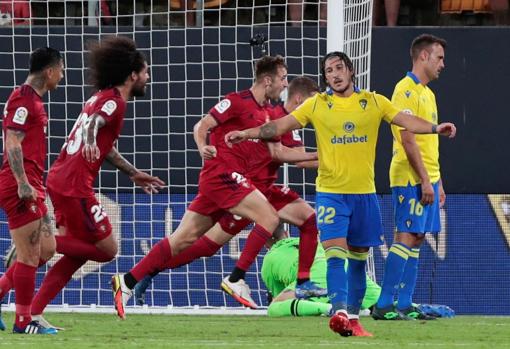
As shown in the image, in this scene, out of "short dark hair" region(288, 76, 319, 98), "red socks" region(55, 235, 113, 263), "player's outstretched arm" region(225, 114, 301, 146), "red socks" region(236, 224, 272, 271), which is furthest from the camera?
"short dark hair" region(288, 76, 319, 98)

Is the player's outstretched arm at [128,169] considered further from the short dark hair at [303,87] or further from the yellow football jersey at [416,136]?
the short dark hair at [303,87]

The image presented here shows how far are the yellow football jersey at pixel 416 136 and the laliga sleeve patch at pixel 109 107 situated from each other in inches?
83.1

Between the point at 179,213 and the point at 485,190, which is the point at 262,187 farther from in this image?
the point at 485,190

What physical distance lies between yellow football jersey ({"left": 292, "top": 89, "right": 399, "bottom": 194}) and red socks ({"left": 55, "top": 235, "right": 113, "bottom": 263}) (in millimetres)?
1597

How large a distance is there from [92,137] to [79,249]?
771mm

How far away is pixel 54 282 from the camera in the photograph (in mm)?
10102

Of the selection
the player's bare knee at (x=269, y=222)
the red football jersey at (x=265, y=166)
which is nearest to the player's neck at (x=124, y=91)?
the player's bare knee at (x=269, y=222)

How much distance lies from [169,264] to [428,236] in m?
3.21

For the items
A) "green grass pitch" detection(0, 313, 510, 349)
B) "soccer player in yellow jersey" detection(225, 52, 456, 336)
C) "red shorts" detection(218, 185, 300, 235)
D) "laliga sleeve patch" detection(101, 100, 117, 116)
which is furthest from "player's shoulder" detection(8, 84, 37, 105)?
"red shorts" detection(218, 185, 300, 235)

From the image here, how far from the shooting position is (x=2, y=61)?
1471 centimetres

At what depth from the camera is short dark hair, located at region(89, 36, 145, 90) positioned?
10.5 metres

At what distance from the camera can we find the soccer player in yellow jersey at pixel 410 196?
11.1 meters

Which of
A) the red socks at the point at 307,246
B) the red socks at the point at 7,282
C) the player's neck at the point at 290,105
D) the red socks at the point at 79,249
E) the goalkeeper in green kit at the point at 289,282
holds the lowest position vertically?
the goalkeeper in green kit at the point at 289,282

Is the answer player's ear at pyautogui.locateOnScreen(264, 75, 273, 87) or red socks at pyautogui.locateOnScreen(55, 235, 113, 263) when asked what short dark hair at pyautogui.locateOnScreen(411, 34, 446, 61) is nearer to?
player's ear at pyautogui.locateOnScreen(264, 75, 273, 87)
